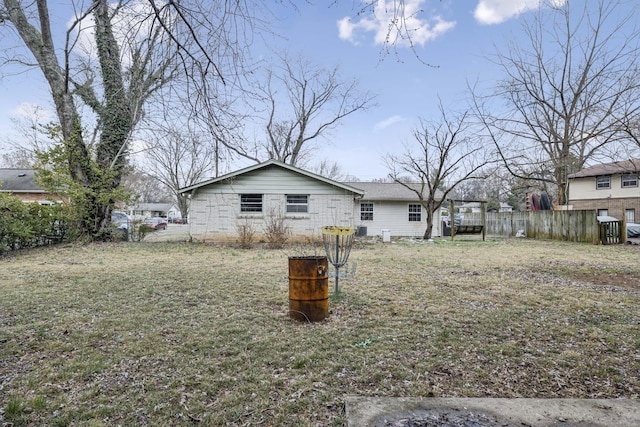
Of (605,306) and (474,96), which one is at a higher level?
(474,96)

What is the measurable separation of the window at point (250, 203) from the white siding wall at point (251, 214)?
167 millimetres

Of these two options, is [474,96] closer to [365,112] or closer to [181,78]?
[365,112]

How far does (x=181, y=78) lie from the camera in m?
3.69

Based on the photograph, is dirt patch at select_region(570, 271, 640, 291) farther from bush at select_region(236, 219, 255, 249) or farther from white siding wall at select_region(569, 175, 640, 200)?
white siding wall at select_region(569, 175, 640, 200)

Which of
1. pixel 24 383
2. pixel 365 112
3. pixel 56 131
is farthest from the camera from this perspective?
pixel 365 112

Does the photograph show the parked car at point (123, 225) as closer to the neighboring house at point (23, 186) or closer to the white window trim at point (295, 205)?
the white window trim at point (295, 205)

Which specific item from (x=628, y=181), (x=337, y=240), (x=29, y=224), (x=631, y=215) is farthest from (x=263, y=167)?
(x=631, y=215)

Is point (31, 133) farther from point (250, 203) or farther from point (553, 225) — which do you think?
point (553, 225)

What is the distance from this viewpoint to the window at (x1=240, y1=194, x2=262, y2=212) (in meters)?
14.9

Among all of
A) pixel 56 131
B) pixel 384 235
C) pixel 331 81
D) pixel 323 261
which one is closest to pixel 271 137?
pixel 331 81

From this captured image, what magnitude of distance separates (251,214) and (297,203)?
1937 mm

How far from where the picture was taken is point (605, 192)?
87.0ft

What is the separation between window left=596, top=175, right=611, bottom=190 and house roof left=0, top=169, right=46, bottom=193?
38840mm

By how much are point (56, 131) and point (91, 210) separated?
287 centimetres
